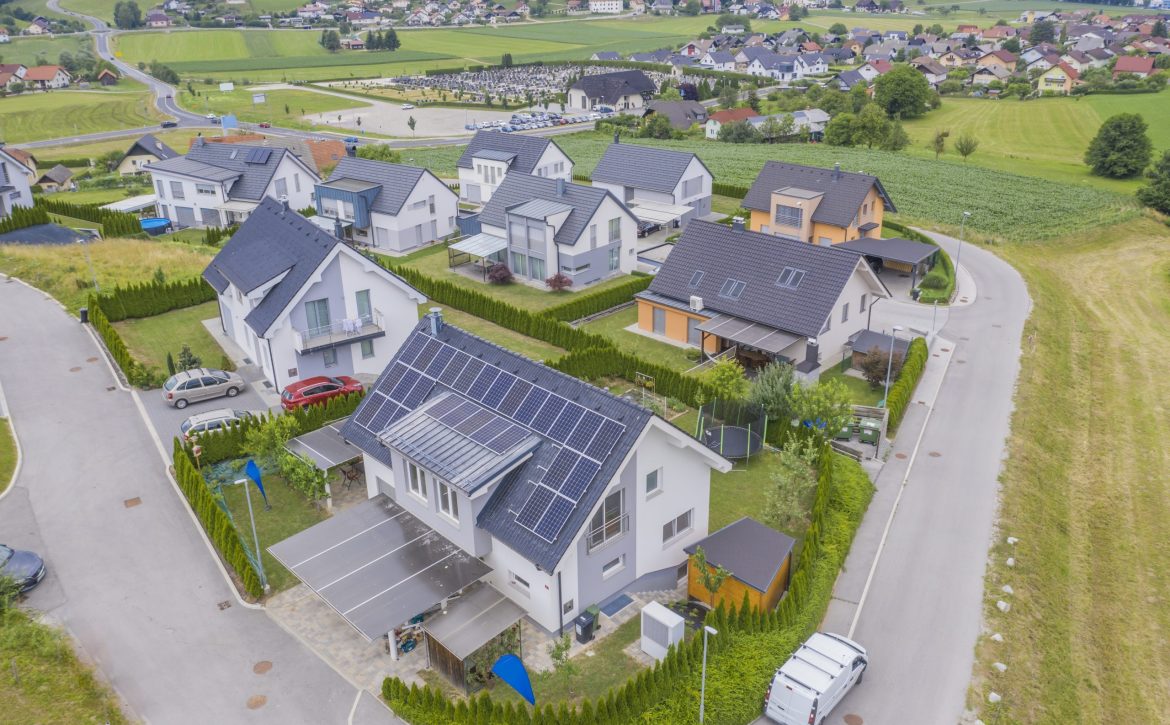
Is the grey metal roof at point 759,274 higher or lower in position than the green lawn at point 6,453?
higher

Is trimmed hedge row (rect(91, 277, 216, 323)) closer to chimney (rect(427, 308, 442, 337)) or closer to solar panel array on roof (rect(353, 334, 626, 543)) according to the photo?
solar panel array on roof (rect(353, 334, 626, 543))

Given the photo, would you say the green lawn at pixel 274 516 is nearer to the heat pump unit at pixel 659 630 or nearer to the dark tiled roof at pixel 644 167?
the heat pump unit at pixel 659 630

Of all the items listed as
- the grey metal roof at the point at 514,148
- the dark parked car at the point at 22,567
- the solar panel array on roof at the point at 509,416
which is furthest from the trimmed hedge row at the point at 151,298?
the grey metal roof at the point at 514,148

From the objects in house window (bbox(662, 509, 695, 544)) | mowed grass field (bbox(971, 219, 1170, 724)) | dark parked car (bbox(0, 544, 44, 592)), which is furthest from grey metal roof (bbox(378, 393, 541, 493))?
mowed grass field (bbox(971, 219, 1170, 724))

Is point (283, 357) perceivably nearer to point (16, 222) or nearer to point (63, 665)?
point (63, 665)

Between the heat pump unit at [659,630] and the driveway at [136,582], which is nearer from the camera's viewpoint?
the driveway at [136,582]

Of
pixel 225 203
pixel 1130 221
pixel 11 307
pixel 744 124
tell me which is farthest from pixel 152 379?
pixel 744 124

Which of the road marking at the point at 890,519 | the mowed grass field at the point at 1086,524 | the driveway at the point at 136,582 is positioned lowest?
the mowed grass field at the point at 1086,524

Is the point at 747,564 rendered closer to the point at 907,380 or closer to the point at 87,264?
the point at 907,380
